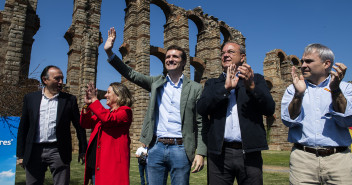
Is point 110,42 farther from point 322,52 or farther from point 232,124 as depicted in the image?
point 322,52

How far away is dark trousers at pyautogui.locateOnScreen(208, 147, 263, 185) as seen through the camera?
2.12 metres

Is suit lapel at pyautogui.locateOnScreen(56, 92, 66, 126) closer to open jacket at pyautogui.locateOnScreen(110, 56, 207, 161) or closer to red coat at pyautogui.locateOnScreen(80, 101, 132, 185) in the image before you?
red coat at pyautogui.locateOnScreen(80, 101, 132, 185)

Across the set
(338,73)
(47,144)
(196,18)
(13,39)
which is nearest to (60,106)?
(47,144)

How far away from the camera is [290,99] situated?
238 cm

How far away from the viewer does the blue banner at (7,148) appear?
4.11 metres

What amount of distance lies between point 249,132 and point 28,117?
113 inches

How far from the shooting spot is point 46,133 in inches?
116

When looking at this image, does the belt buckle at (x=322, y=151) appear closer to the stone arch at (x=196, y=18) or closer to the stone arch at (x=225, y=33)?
the stone arch at (x=196, y=18)

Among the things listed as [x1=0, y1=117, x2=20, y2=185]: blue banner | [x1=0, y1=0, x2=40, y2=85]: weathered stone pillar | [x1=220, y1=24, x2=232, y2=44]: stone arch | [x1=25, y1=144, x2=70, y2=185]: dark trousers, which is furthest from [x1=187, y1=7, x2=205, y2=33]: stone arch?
[x1=25, y1=144, x2=70, y2=185]: dark trousers

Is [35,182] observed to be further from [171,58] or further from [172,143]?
[171,58]

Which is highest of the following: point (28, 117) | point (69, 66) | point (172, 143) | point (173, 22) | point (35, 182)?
point (173, 22)

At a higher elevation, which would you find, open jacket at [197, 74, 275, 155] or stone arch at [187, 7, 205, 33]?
stone arch at [187, 7, 205, 33]

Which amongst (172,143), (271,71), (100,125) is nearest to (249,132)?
(172,143)

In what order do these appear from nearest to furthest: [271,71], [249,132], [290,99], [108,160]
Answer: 1. [249,132]
2. [290,99]
3. [108,160]
4. [271,71]
